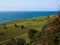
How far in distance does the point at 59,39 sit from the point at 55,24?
2136 millimetres

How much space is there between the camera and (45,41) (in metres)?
11.2

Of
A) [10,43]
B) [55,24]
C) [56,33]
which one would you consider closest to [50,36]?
[56,33]

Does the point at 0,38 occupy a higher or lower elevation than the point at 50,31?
lower

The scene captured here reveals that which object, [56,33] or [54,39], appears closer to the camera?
[54,39]

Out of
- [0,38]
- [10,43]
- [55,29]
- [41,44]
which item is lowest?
[0,38]

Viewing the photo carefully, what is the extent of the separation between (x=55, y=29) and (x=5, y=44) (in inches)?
315

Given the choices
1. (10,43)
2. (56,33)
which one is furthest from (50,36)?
(10,43)

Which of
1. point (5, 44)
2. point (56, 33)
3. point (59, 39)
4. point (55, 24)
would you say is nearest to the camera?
point (59, 39)

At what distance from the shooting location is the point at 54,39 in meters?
10.9

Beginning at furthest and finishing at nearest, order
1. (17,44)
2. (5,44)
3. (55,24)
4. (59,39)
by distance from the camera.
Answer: (17,44), (5,44), (55,24), (59,39)

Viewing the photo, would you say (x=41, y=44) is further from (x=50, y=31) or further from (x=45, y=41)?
(x=50, y=31)

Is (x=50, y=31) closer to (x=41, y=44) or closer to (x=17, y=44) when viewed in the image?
(x=41, y=44)

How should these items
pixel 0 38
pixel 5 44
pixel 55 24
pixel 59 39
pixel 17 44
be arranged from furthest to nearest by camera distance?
1. pixel 0 38
2. pixel 17 44
3. pixel 5 44
4. pixel 55 24
5. pixel 59 39

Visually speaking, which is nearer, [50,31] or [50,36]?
[50,36]
